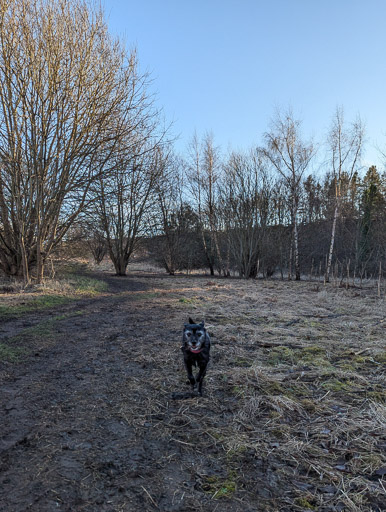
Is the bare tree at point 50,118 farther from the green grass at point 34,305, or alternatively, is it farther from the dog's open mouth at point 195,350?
the dog's open mouth at point 195,350

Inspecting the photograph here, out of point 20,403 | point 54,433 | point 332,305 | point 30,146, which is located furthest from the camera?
point 30,146

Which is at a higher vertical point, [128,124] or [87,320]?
[128,124]

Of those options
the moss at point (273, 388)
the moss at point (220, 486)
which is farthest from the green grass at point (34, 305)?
the moss at point (220, 486)

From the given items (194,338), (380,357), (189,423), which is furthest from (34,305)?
(380,357)

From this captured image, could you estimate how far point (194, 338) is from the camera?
135 inches

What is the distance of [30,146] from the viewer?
12234 millimetres

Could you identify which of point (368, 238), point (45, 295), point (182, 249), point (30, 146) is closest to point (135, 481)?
point (45, 295)

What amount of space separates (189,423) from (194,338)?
0.81m

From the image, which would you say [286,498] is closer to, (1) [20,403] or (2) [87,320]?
(1) [20,403]

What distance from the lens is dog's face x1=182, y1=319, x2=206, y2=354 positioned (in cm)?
340

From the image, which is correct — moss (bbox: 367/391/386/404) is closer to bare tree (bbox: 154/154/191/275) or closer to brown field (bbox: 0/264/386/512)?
brown field (bbox: 0/264/386/512)

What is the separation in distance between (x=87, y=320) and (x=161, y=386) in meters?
4.29

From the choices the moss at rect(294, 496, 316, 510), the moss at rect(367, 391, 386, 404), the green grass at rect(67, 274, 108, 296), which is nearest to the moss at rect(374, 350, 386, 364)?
the moss at rect(367, 391, 386, 404)

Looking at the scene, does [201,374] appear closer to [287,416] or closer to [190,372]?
[190,372]
